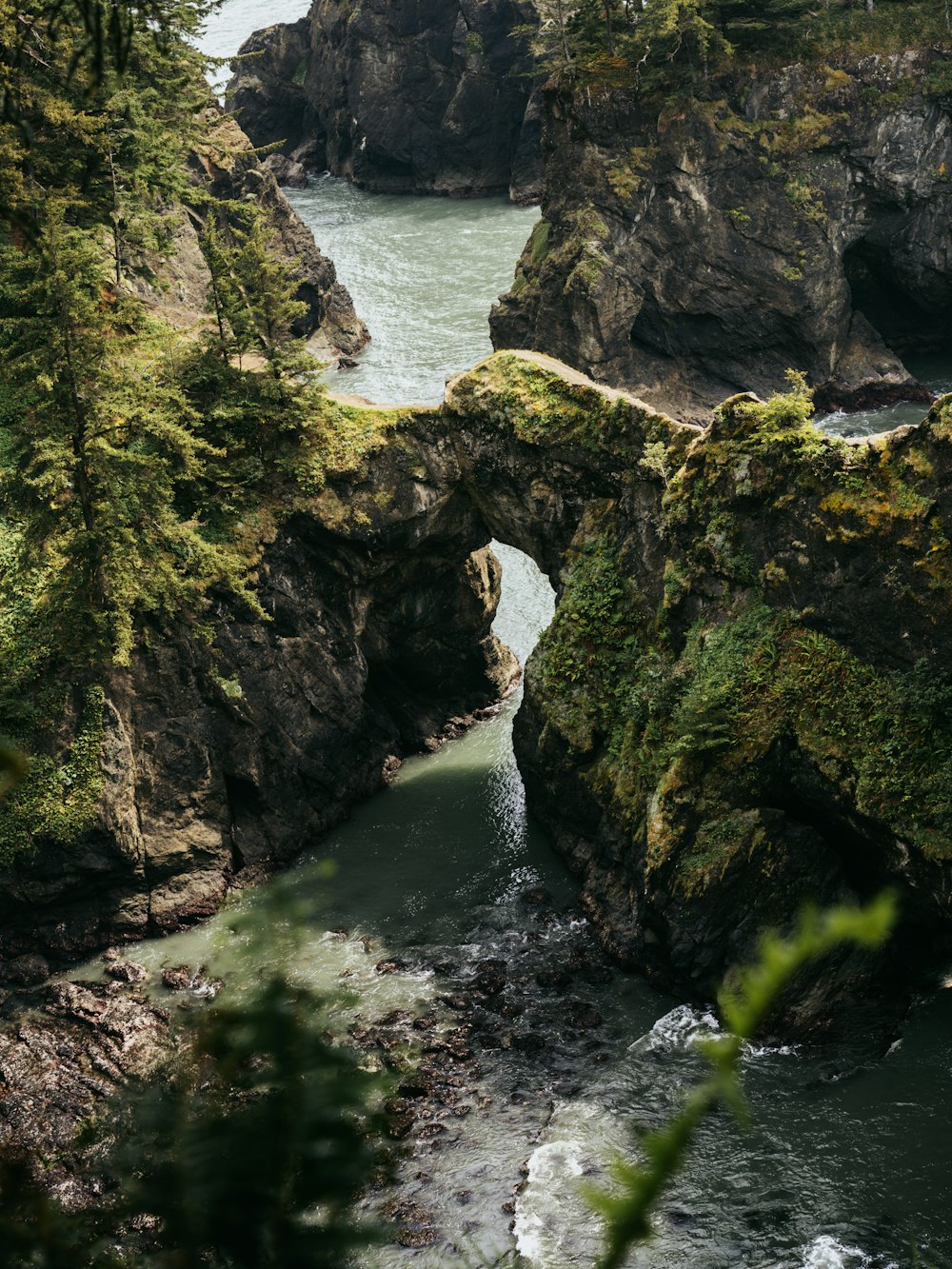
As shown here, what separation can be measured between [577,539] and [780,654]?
5599mm

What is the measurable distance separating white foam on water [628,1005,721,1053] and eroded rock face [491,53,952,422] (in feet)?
90.8

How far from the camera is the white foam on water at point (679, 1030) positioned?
17.5 m

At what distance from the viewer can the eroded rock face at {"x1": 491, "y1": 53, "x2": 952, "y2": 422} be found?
138 ft

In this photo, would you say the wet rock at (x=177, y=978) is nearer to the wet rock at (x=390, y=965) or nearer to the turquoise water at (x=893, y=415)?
the wet rock at (x=390, y=965)

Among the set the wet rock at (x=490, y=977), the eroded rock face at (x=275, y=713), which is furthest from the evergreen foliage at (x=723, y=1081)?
the eroded rock face at (x=275, y=713)

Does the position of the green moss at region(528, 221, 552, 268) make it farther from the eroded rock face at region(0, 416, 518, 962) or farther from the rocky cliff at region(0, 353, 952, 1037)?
the eroded rock face at region(0, 416, 518, 962)

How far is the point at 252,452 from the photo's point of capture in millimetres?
23922

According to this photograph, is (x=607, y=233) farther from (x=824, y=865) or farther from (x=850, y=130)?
(x=824, y=865)

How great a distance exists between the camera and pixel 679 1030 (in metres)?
17.8

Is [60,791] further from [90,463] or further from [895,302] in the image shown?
[895,302]

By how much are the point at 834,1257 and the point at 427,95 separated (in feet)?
226

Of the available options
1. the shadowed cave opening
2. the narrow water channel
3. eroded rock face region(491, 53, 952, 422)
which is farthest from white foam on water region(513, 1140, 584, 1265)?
the shadowed cave opening

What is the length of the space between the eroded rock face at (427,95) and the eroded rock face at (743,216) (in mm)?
23778

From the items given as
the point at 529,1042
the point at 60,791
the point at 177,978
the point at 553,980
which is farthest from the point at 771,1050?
the point at 60,791
